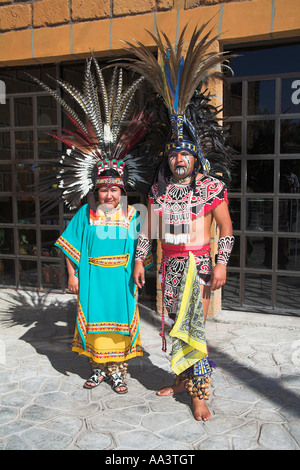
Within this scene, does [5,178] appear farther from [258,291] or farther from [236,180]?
[258,291]

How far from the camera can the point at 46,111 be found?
5902 millimetres

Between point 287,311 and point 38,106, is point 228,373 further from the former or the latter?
point 38,106

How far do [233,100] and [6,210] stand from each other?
362 cm

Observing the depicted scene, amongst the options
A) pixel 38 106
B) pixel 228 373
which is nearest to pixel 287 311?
pixel 228 373

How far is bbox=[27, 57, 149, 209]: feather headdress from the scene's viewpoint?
3.21m

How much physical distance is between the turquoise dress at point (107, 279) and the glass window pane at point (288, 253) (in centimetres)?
305

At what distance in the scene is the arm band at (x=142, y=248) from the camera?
3.21 metres

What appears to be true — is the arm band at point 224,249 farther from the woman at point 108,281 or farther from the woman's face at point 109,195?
the woman's face at point 109,195

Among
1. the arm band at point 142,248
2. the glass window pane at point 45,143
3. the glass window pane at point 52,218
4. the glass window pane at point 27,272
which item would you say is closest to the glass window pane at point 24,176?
the glass window pane at point 45,143

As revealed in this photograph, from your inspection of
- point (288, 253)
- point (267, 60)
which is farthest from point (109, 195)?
point (288, 253)

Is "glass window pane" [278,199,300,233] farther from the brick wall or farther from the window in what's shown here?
the brick wall

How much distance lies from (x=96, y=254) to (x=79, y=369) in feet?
3.69

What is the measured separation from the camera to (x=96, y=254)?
324cm

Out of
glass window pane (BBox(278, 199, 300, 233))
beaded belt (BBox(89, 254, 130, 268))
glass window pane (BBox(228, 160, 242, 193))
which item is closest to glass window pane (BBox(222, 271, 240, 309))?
glass window pane (BBox(278, 199, 300, 233))
